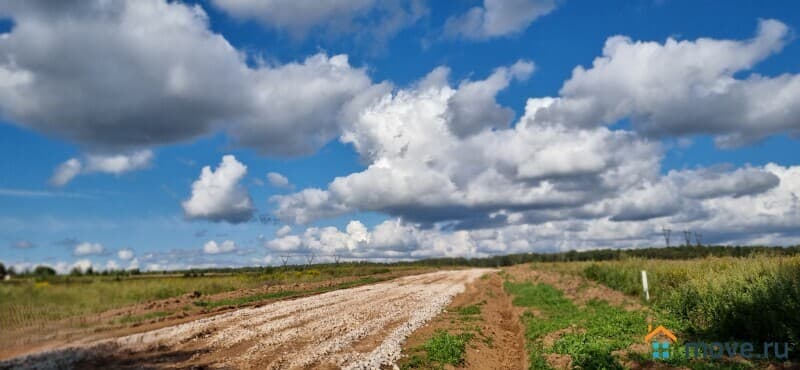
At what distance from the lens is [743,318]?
1249 cm

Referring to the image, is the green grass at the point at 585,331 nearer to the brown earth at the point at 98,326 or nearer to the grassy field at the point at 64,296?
the brown earth at the point at 98,326

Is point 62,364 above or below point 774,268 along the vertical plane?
below

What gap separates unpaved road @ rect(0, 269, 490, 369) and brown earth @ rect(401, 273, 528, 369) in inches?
30.6

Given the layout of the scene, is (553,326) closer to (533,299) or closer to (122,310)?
(533,299)

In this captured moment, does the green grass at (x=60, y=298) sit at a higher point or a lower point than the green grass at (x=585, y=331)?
higher

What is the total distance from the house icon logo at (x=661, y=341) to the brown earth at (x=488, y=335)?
3.50 m

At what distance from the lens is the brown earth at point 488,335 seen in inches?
617

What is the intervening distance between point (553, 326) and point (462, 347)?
4395 millimetres

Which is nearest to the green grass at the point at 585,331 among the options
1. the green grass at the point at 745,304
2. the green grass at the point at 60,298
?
the green grass at the point at 745,304

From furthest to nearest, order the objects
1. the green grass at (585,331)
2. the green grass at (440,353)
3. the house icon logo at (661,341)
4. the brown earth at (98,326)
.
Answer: the brown earth at (98,326) → the green grass at (440,353) → the green grass at (585,331) → the house icon logo at (661,341)

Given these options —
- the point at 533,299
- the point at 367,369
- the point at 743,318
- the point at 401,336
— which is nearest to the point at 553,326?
the point at 401,336

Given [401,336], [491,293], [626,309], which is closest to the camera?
[401,336]

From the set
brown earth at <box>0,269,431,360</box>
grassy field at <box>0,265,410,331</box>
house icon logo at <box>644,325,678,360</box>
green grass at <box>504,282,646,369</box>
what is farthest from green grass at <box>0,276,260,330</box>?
house icon logo at <box>644,325,678,360</box>

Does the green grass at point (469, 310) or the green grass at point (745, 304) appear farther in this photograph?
the green grass at point (469, 310)
